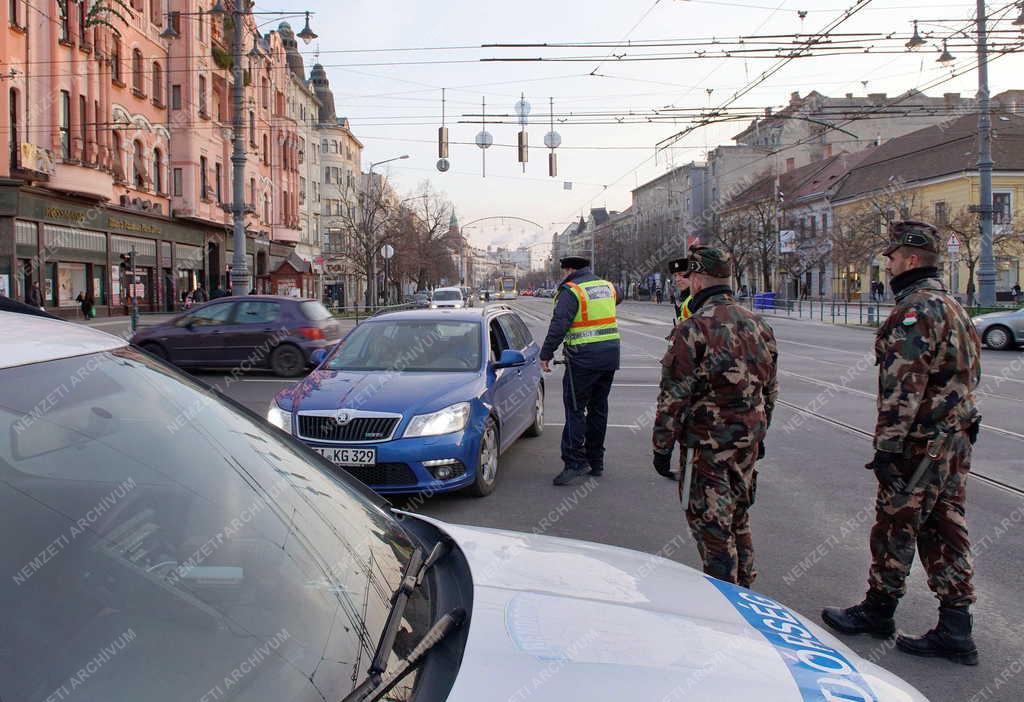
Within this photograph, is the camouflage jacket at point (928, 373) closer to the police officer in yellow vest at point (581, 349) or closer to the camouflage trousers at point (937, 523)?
the camouflage trousers at point (937, 523)

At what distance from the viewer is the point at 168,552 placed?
1960 mm

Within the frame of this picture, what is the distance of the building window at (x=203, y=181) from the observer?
→ 42031 mm

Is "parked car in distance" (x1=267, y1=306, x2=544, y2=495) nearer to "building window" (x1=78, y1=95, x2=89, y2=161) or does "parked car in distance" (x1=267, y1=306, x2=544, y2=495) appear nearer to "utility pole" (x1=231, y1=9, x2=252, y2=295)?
"utility pole" (x1=231, y1=9, x2=252, y2=295)

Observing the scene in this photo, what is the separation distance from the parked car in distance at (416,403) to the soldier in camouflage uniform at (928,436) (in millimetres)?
3337

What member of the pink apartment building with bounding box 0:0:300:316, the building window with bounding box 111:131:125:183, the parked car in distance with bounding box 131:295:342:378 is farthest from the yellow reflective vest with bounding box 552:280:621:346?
the building window with bounding box 111:131:125:183

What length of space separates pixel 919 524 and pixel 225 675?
11.2ft

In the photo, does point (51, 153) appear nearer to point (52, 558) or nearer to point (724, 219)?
point (52, 558)

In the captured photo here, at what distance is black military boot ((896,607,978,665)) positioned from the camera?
151 inches

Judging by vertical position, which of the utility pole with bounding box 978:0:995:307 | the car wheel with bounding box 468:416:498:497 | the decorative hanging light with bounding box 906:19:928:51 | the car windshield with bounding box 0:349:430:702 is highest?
the decorative hanging light with bounding box 906:19:928:51

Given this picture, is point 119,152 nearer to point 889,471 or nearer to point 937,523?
point 889,471

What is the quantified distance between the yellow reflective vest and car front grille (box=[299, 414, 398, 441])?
1852mm

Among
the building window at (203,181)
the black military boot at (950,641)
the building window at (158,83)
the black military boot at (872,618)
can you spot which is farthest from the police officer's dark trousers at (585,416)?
the building window at (203,181)

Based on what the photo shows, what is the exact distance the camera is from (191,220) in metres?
42.1

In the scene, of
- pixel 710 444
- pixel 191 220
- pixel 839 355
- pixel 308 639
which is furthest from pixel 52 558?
pixel 191 220
